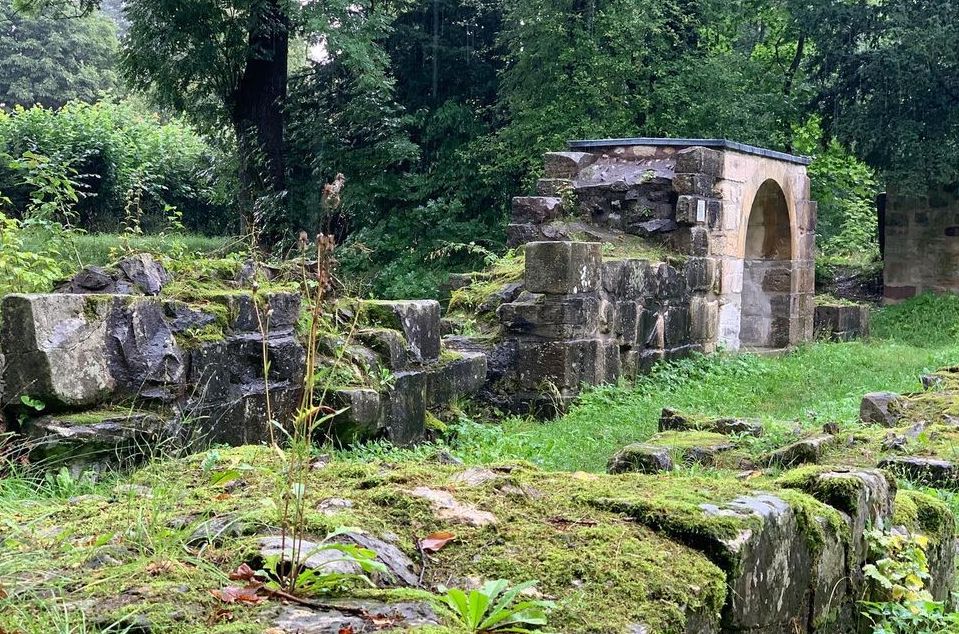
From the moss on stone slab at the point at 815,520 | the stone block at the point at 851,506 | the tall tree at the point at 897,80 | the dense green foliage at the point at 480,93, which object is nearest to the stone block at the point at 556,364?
the stone block at the point at 851,506

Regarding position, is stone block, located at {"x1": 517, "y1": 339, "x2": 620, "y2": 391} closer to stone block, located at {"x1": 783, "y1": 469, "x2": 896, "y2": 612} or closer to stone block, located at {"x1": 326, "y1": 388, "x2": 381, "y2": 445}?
stone block, located at {"x1": 326, "y1": 388, "x2": 381, "y2": 445}

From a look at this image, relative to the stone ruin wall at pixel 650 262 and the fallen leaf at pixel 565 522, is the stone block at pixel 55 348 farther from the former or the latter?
the stone ruin wall at pixel 650 262

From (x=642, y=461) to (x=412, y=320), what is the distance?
2023 mm

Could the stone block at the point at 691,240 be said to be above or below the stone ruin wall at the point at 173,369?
above

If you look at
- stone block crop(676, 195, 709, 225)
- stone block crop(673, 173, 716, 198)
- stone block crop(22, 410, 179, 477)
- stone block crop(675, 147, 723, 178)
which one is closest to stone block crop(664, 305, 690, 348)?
stone block crop(676, 195, 709, 225)

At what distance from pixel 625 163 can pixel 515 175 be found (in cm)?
715

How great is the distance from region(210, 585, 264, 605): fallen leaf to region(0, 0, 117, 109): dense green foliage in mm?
37726

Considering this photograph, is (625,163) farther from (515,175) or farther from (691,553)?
(691,553)

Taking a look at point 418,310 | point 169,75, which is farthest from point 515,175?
point 418,310

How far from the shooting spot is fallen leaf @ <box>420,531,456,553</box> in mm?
2336

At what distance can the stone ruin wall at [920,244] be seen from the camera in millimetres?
19312

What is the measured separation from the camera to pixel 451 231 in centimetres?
1916

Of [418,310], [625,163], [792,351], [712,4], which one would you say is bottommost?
[792,351]

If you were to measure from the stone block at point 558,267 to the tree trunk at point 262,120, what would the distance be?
37.5ft
